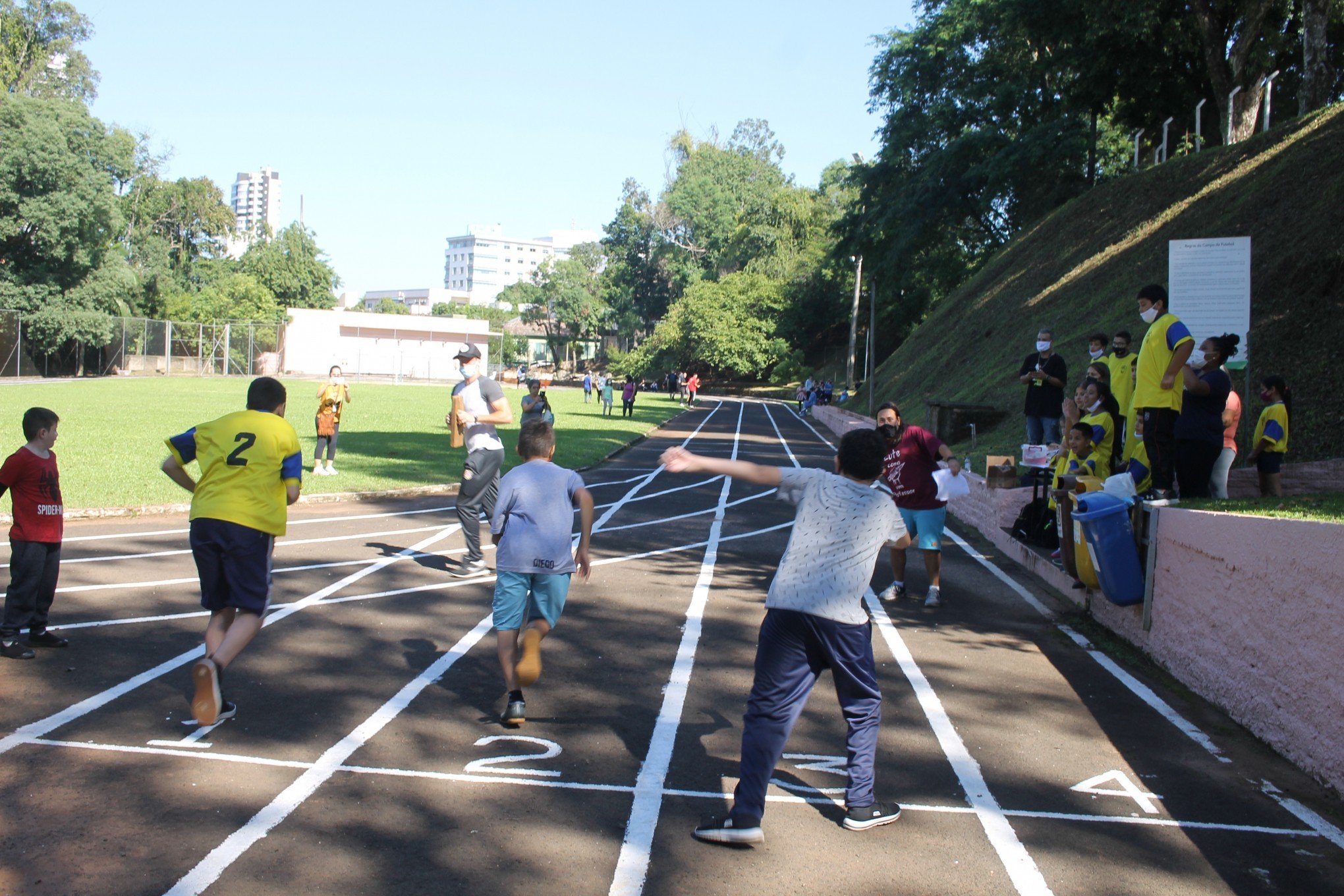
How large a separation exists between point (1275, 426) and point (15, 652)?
11145 millimetres

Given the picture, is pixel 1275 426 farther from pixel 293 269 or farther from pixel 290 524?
pixel 293 269

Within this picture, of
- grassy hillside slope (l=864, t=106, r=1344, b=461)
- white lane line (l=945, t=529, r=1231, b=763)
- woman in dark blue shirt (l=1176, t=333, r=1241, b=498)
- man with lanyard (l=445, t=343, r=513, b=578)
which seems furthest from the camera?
grassy hillside slope (l=864, t=106, r=1344, b=461)

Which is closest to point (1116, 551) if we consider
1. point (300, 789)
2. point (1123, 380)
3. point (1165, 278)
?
point (1123, 380)

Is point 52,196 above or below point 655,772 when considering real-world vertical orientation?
above

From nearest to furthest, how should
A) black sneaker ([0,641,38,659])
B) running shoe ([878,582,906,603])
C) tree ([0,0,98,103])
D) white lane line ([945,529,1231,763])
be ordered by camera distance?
white lane line ([945,529,1231,763])
black sneaker ([0,641,38,659])
running shoe ([878,582,906,603])
tree ([0,0,98,103])

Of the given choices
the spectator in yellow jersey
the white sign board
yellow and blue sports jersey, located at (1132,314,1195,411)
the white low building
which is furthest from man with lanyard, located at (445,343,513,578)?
the white low building

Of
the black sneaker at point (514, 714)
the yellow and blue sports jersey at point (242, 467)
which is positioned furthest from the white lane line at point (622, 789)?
the yellow and blue sports jersey at point (242, 467)

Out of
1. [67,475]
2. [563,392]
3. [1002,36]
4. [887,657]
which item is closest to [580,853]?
[887,657]

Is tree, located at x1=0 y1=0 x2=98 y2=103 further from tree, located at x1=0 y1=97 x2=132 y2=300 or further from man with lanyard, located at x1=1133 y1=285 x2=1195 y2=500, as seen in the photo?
man with lanyard, located at x1=1133 y1=285 x2=1195 y2=500

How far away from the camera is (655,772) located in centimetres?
527

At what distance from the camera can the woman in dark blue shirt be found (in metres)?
8.74

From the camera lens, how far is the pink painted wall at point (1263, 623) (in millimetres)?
5461

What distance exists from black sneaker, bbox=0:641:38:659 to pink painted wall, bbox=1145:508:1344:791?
7.32 metres

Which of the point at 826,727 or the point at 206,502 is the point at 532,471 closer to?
the point at 206,502
